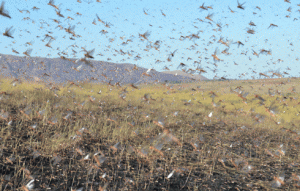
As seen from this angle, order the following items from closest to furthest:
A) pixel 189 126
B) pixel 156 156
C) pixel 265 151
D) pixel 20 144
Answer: pixel 20 144 < pixel 156 156 < pixel 265 151 < pixel 189 126

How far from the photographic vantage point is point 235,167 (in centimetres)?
432

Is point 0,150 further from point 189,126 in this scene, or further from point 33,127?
point 189,126

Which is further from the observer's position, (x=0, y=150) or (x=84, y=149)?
(x=84, y=149)

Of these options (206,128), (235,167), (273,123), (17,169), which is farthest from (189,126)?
(17,169)

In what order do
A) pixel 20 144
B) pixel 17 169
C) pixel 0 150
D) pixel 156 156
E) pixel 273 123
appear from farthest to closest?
1. pixel 273 123
2. pixel 156 156
3. pixel 20 144
4. pixel 0 150
5. pixel 17 169

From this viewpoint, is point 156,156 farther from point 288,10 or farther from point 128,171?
point 288,10

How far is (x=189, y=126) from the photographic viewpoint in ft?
24.2

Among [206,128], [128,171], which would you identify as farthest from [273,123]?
[128,171]

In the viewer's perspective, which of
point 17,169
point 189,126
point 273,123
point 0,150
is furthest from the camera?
point 273,123

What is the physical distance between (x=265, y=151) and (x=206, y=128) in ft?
7.15

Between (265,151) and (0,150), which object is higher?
(0,150)

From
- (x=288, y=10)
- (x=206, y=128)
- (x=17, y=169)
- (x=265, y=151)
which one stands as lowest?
(x=206, y=128)

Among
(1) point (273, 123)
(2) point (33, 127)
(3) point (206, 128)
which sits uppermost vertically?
(2) point (33, 127)

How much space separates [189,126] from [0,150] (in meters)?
5.41
